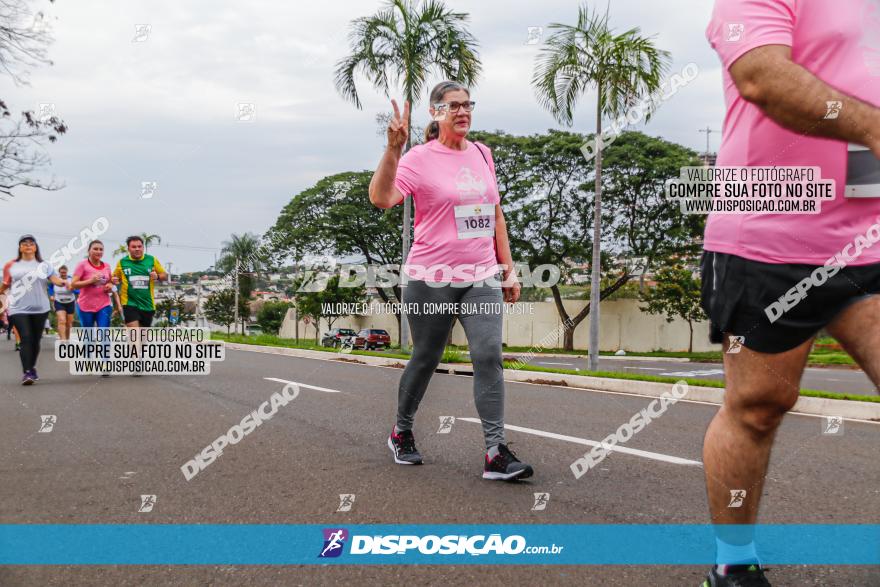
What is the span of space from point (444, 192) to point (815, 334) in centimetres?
234

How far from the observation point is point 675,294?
30516mm

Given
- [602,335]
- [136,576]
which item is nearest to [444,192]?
[136,576]

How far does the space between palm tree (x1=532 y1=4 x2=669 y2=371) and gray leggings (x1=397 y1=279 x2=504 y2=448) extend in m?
9.52

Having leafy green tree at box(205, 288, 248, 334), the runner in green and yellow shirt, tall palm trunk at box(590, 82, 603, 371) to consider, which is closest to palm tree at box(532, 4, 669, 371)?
tall palm trunk at box(590, 82, 603, 371)

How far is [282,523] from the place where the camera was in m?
3.04

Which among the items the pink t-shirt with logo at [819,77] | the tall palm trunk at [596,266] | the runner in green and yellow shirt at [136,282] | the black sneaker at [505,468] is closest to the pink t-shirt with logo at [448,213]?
the black sneaker at [505,468]

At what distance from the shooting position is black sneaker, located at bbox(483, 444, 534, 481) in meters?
3.69

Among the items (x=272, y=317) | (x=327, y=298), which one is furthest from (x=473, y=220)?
(x=272, y=317)

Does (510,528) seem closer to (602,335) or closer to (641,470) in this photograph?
(641,470)

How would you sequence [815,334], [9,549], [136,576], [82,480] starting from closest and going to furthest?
[815,334] < [136,576] < [9,549] < [82,480]

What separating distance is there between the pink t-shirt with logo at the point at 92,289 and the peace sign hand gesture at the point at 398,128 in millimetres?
7789

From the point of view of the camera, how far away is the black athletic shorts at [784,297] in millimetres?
1746

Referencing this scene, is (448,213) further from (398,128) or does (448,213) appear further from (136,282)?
(136,282)

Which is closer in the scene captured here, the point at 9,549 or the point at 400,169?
the point at 9,549
